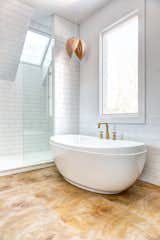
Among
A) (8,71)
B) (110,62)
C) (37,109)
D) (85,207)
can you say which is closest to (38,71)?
(8,71)

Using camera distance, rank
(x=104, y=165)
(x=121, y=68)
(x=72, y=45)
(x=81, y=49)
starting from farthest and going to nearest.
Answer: (x=81, y=49) → (x=72, y=45) → (x=121, y=68) → (x=104, y=165)

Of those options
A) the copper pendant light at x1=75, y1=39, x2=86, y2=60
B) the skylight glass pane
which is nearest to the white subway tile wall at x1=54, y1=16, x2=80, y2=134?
the copper pendant light at x1=75, y1=39, x2=86, y2=60

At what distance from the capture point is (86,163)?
173 cm

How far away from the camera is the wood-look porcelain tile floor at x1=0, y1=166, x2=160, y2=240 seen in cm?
118

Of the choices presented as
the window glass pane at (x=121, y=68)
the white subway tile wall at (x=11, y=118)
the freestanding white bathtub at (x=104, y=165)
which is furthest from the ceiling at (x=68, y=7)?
the freestanding white bathtub at (x=104, y=165)

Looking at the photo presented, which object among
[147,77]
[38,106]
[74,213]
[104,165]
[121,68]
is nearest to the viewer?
[74,213]

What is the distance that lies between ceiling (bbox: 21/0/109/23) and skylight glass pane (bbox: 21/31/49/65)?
511 millimetres

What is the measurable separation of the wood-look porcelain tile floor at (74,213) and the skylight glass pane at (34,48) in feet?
8.52

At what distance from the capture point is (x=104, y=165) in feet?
5.36

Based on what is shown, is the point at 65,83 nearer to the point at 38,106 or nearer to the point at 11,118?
the point at 38,106

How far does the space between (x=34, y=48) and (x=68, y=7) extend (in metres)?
1.21

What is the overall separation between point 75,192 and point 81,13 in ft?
9.91

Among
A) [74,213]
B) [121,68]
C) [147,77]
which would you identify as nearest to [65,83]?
[121,68]

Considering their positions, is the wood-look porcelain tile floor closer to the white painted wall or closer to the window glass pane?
the white painted wall
